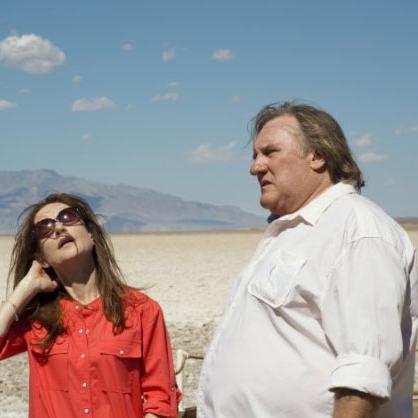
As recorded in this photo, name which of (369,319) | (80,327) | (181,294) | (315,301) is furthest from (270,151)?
(181,294)

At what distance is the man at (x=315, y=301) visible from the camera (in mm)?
2459

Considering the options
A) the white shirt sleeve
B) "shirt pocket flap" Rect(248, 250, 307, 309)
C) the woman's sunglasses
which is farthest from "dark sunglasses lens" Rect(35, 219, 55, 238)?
the white shirt sleeve

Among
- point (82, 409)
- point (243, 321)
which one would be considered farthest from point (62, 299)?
point (243, 321)

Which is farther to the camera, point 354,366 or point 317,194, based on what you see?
point 317,194

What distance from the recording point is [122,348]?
3.43 m

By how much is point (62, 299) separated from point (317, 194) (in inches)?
49.3

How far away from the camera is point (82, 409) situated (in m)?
3.39

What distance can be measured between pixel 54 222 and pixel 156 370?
26.9 inches

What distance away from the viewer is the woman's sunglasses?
357 centimetres

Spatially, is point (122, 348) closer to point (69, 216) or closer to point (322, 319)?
point (69, 216)

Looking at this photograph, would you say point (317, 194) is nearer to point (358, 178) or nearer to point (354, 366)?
point (358, 178)

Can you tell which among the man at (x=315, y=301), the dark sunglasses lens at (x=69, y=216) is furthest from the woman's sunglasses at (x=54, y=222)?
the man at (x=315, y=301)

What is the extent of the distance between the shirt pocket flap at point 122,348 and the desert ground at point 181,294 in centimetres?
50

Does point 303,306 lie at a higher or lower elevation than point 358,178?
lower
